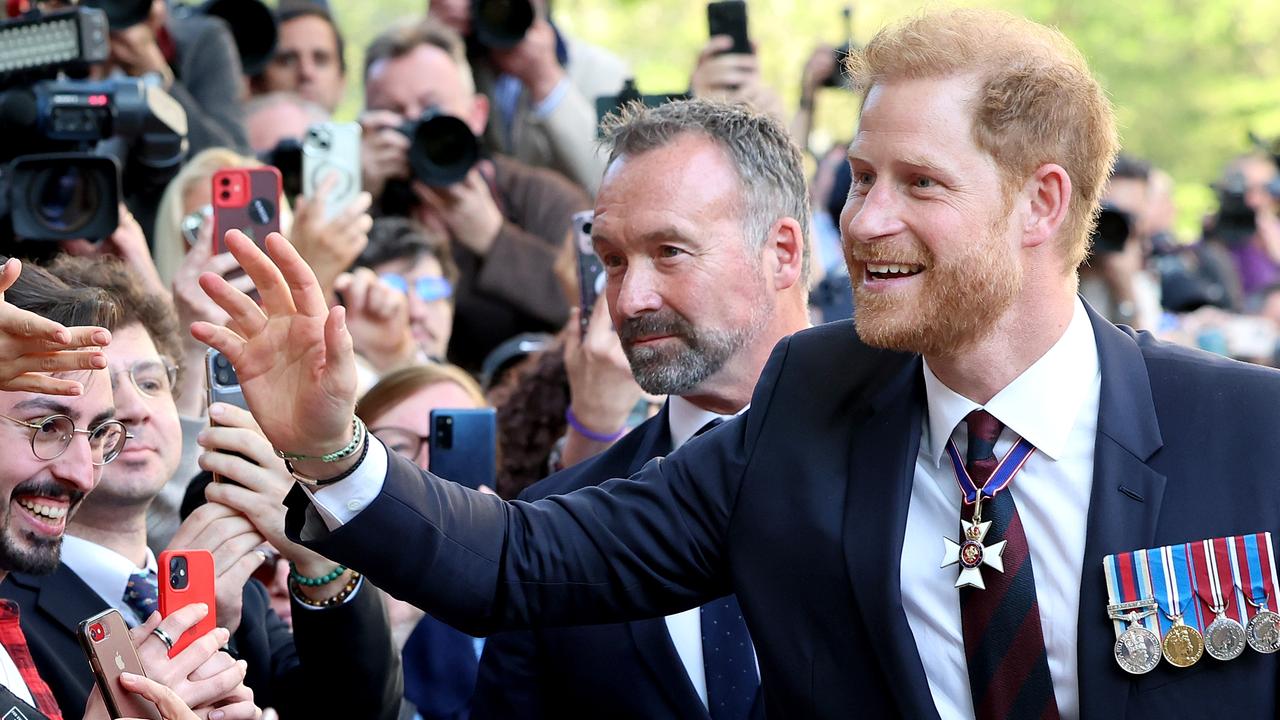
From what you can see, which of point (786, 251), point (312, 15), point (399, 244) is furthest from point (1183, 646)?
point (312, 15)

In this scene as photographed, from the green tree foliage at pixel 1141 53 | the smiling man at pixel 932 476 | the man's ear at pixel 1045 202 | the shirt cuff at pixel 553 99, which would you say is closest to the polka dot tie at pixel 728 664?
the smiling man at pixel 932 476

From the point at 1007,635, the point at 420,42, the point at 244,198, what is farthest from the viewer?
the point at 420,42

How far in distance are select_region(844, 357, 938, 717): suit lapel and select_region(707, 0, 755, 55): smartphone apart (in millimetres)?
2937

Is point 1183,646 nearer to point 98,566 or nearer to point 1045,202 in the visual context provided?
point 1045,202

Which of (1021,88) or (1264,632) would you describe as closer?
(1264,632)

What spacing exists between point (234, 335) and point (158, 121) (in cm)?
241

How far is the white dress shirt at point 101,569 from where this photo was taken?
11.4ft

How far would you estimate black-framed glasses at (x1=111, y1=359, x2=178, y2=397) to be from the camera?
3.70 metres

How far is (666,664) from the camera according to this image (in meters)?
3.32

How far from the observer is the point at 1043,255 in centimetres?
287

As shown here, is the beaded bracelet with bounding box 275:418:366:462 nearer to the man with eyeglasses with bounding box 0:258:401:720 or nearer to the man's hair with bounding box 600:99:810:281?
the man with eyeglasses with bounding box 0:258:401:720

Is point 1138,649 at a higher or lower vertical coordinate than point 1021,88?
lower

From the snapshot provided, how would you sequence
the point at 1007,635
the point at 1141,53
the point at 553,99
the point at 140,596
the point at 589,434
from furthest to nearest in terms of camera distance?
1. the point at 1141,53
2. the point at 553,99
3. the point at 589,434
4. the point at 140,596
5. the point at 1007,635

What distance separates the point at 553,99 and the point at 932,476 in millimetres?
4170
